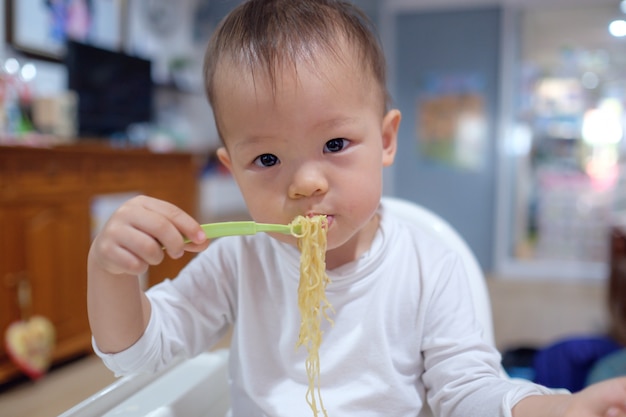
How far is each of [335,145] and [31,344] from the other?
64.5 inches

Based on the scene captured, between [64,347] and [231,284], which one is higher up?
[231,284]

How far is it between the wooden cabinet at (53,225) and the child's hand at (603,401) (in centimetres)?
149

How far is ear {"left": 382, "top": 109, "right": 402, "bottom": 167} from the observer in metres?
0.70

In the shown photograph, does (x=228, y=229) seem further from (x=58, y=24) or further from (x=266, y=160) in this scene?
(x=58, y=24)

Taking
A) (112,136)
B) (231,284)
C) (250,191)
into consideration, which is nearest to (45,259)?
(112,136)

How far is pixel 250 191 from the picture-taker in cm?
60

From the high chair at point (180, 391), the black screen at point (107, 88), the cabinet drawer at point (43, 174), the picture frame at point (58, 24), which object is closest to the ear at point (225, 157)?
the high chair at point (180, 391)

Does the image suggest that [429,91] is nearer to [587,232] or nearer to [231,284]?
[587,232]

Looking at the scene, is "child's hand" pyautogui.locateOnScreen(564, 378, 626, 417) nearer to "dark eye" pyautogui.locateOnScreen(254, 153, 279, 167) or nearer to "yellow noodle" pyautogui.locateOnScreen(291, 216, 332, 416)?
"yellow noodle" pyautogui.locateOnScreen(291, 216, 332, 416)

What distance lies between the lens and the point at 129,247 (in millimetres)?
483

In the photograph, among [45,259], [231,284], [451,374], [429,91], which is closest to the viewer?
[451,374]

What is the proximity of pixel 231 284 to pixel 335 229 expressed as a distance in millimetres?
204

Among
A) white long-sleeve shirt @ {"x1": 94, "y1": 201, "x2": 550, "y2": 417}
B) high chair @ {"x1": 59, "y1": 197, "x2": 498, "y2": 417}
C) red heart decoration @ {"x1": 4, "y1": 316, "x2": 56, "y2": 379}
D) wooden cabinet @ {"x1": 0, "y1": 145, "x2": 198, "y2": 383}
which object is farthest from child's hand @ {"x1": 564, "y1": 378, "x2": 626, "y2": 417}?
red heart decoration @ {"x1": 4, "y1": 316, "x2": 56, "y2": 379}

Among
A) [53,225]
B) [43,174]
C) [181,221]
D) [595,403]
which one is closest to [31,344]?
[53,225]
